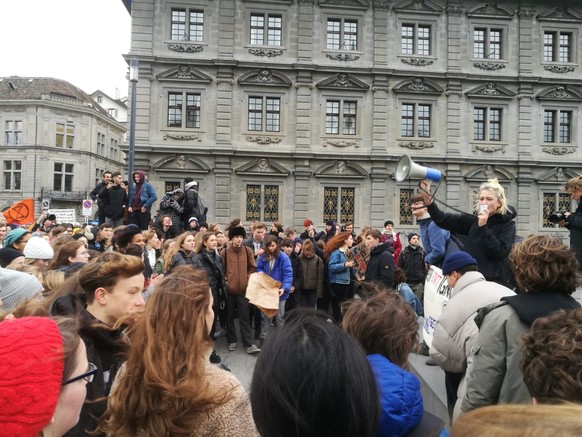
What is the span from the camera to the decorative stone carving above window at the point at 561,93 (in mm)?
25391

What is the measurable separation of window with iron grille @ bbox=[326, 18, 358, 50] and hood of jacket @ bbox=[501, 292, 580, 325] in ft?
78.2

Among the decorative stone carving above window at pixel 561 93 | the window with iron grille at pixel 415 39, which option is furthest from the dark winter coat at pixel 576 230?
the decorative stone carving above window at pixel 561 93

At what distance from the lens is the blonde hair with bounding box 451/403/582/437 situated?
845 millimetres

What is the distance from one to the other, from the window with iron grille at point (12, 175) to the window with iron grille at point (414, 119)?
132 ft

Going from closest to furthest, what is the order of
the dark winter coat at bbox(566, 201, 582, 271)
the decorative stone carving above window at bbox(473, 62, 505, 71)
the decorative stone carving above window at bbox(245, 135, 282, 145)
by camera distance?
the dark winter coat at bbox(566, 201, 582, 271) < the decorative stone carving above window at bbox(245, 135, 282, 145) < the decorative stone carving above window at bbox(473, 62, 505, 71)

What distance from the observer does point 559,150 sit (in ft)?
84.4

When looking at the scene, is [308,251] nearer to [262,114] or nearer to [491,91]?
[262,114]

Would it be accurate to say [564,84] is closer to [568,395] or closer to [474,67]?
[474,67]

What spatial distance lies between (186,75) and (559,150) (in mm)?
21353

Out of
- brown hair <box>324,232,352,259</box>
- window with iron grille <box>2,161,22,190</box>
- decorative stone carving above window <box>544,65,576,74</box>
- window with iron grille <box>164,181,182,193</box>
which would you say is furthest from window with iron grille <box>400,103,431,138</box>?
window with iron grille <box>2,161,22,190</box>

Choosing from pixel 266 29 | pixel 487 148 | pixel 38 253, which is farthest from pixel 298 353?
pixel 487 148

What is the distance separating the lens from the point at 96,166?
2045 inches

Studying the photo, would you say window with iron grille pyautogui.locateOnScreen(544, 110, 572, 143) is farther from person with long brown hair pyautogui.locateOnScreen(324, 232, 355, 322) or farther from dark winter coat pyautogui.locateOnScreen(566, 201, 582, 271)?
dark winter coat pyautogui.locateOnScreen(566, 201, 582, 271)

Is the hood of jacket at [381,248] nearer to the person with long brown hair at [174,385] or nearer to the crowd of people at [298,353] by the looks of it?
the crowd of people at [298,353]
